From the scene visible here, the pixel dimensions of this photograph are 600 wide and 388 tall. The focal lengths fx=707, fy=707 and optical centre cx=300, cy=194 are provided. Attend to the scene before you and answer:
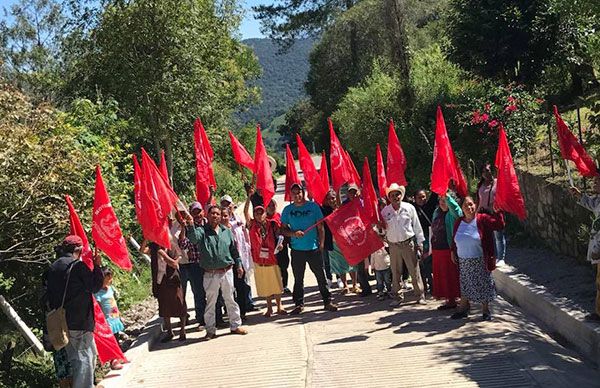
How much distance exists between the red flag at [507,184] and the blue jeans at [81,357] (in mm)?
5633

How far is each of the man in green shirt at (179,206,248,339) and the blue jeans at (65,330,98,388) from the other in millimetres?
2372

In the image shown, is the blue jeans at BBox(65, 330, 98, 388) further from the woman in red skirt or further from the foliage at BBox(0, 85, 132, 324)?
the woman in red skirt

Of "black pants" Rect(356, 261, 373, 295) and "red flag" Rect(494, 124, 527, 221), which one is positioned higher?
"red flag" Rect(494, 124, 527, 221)

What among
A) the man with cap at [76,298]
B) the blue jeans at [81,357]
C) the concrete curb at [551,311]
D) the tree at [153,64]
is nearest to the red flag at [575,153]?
the concrete curb at [551,311]

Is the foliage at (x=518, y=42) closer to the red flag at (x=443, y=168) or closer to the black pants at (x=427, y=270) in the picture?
the red flag at (x=443, y=168)

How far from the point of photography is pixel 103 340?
7.89 metres

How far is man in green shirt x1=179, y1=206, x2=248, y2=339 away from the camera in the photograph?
9.16 m

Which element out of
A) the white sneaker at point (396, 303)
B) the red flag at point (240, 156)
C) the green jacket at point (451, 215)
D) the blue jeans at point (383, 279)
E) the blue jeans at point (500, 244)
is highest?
the red flag at point (240, 156)

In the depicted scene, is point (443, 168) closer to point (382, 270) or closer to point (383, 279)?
point (382, 270)

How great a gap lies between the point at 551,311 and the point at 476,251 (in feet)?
3.81

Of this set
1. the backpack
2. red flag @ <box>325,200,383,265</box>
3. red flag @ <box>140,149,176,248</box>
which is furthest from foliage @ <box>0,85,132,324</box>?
red flag @ <box>325,200,383,265</box>

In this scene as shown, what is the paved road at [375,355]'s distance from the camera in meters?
6.95

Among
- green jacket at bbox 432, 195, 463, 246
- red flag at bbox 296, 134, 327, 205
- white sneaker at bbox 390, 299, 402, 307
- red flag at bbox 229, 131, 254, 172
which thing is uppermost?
red flag at bbox 229, 131, 254, 172

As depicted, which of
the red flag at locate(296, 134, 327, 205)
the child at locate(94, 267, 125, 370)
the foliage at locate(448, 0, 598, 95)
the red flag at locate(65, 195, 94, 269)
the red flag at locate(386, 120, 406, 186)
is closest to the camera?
the red flag at locate(65, 195, 94, 269)
